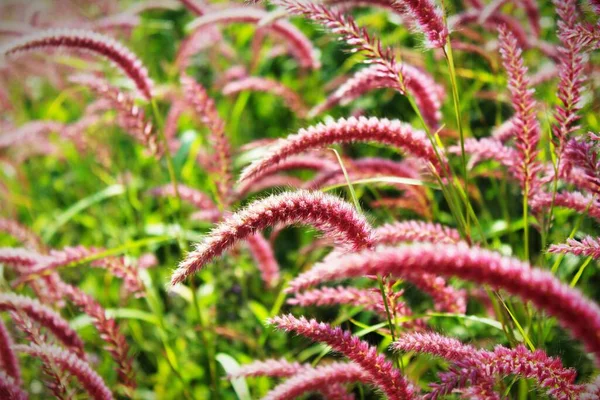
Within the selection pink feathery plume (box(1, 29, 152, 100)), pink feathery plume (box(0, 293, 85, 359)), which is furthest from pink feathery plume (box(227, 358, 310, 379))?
pink feathery plume (box(1, 29, 152, 100))

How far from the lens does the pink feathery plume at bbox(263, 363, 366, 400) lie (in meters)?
1.25

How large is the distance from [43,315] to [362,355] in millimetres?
973

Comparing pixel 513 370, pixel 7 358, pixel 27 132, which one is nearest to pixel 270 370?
pixel 513 370

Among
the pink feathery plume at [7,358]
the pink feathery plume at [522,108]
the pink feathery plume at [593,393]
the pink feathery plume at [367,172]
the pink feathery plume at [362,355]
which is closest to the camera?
the pink feathery plume at [593,393]

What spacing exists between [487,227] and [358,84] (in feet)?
2.81

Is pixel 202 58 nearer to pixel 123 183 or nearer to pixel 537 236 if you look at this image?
pixel 123 183

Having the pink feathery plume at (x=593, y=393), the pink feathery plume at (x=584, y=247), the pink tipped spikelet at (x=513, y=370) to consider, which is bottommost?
the pink tipped spikelet at (x=513, y=370)

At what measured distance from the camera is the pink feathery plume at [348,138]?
1.26 m

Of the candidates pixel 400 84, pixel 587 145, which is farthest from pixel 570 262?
pixel 400 84

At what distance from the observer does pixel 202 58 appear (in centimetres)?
501

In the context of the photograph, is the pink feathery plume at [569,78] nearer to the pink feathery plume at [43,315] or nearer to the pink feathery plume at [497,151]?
the pink feathery plume at [497,151]

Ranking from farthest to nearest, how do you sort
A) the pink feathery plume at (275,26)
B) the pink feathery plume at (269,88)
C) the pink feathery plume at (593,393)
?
the pink feathery plume at (269,88)
the pink feathery plume at (275,26)
the pink feathery plume at (593,393)

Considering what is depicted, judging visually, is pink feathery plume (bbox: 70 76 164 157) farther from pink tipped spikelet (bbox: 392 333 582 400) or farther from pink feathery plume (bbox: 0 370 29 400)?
pink tipped spikelet (bbox: 392 333 582 400)

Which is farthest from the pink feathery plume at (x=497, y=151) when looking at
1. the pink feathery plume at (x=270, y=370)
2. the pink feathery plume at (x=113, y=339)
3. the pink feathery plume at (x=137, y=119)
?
the pink feathery plume at (x=113, y=339)
